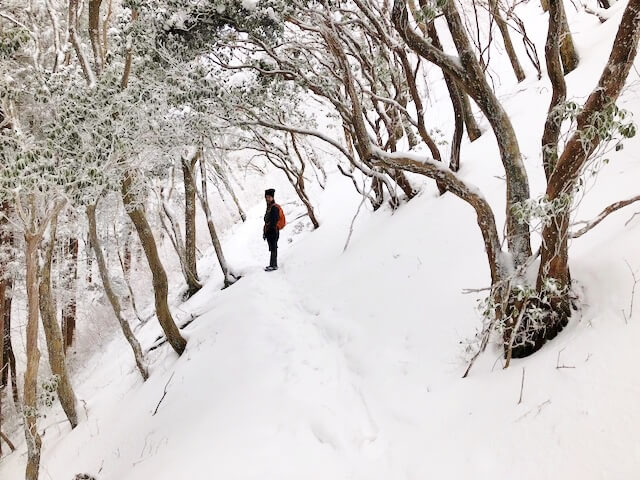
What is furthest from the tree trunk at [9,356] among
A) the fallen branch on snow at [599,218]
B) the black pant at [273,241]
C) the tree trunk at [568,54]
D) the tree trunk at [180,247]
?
the tree trunk at [568,54]

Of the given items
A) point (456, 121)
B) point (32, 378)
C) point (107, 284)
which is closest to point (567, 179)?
point (456, 121)

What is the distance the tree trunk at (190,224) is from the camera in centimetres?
1146

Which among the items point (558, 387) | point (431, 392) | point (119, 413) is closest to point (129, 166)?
point (119, 413)

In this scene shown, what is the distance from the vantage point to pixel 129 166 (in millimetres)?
7457

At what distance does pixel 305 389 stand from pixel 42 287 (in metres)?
5.56

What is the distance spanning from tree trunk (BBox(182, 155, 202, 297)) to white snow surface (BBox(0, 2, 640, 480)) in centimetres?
285

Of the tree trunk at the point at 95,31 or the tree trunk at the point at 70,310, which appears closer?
the tree trunk at the point at 95,31

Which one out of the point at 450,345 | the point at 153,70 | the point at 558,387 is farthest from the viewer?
the point at 153,70

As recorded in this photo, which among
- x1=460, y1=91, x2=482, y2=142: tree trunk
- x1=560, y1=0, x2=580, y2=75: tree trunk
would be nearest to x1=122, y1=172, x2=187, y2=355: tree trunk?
x1=460, y1=91, x2=482, y2=142: tree trunk

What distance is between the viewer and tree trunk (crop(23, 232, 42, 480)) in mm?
5930

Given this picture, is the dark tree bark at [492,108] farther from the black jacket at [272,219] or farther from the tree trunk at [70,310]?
the tree trunk at [70,310]

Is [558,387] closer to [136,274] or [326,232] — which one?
[326,232]

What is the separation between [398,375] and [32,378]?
4.93 metres

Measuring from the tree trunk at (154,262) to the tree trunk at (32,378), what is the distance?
1547 mm
